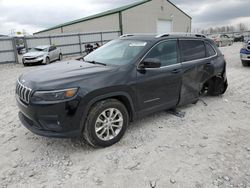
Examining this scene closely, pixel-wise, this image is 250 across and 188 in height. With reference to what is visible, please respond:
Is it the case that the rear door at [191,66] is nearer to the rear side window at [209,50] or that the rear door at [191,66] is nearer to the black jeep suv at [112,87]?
the black jeep suv at [112,87]

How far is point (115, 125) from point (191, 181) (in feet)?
4.37

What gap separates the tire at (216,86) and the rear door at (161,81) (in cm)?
177

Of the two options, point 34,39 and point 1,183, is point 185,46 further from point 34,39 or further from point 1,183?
point 34,39

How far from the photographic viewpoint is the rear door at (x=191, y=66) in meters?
4.30

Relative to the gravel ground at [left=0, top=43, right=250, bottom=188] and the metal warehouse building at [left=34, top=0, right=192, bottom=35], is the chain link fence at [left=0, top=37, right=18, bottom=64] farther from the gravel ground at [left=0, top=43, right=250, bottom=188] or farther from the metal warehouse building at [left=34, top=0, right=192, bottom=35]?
the gravel ground at [left=0, top=43, right=250, bottom=188]

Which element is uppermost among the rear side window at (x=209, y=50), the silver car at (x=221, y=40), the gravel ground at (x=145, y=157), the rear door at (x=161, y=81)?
the silver car at (x=221, y=40)

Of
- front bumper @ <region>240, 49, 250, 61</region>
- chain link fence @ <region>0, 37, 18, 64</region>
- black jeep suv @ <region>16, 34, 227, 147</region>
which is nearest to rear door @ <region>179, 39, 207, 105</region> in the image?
black jeep suv @ <region>16, 34, 227, 147</region>

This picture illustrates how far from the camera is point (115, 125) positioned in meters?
3.37

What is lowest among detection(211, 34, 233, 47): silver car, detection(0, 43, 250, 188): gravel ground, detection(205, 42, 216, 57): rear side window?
detection(0, 43, 250, 188): gravel ground

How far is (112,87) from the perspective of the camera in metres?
3.18

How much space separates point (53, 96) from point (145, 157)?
4.94 ft

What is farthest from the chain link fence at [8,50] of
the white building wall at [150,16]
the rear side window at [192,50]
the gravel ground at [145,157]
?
the rear side window at [192,50]

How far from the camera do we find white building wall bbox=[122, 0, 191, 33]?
26109 millimetres

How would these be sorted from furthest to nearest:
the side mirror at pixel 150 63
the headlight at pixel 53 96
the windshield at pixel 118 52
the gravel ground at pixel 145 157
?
the windshield at pixel 118 52, the side mirror at pixel 150 63, the headlight at pixel 53 96, the gravel ground at pixel 145 157
